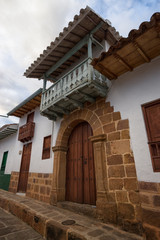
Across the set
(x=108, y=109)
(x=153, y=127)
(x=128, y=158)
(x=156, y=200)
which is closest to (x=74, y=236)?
(x=156, y=200)

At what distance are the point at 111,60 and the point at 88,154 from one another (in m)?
2.71

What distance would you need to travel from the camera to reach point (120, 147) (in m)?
3.21

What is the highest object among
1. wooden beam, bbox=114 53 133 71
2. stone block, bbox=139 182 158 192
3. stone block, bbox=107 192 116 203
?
wooden beam, bbox=114 53 133 71

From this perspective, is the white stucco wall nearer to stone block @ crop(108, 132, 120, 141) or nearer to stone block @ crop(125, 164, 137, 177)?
stone block @ crop(108, 132, 120, 141)

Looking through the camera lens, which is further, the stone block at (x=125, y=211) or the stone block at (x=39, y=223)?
the stone block at (x=39, y=223)

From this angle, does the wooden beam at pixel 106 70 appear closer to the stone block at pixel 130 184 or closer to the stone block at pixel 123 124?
the stone block at pixel 123 124

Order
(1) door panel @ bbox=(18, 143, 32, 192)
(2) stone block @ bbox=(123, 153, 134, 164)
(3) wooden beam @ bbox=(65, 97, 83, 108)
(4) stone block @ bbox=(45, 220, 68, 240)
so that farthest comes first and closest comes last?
1. (1) door panel @ bbox=(18, 143, 32, 192)
2. (3) wooden beam @ bbox=(65, 97, 83, 108)
3. (2) stone block @ bbox=(123, 153, 134, 164)
4. (4) stone block @ bbox=(45, 220, 68, 240)

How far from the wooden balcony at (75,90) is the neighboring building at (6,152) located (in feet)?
15.9

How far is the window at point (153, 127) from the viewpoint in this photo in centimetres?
260

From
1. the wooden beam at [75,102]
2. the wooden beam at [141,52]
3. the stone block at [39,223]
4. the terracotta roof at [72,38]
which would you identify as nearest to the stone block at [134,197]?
the stone block at [39,223]

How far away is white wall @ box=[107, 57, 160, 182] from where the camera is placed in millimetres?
2705

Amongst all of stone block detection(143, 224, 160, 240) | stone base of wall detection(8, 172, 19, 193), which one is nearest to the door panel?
stone base of wall detection(8, 172, 19, 193)

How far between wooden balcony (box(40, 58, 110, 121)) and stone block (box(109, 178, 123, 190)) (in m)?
2.17

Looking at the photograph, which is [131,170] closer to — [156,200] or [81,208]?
[156,200]
